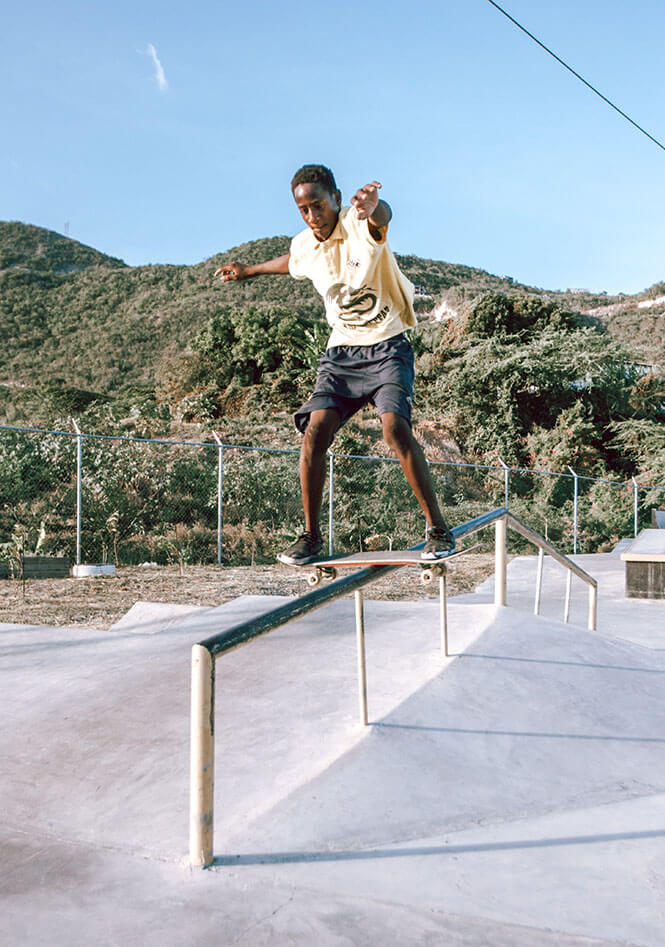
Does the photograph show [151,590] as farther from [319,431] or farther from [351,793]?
[351,793]

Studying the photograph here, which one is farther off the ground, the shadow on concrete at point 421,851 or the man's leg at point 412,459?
the man's leg at point 412,459

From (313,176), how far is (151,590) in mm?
Result: 6528

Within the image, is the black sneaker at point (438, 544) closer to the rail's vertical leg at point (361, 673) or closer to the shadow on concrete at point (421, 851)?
the rail's vertical leg at point (361, 673)

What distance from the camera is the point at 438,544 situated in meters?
3.48

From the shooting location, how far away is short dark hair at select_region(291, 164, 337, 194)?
3.47 meters

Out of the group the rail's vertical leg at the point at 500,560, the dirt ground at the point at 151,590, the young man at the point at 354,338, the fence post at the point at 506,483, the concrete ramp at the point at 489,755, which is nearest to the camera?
the concrete ramp at the point at 489,755

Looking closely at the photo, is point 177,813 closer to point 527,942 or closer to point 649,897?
point 527,942

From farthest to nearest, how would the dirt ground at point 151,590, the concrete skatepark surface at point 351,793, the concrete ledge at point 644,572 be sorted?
the concrete ledge at point 644,572
the dirt ground at point 151,590
the concrete skatepark surface at point 351,793

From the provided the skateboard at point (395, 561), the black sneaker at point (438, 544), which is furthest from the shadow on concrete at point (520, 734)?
the black sneaker at point (438, 544)

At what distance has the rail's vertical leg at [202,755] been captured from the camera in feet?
7.70

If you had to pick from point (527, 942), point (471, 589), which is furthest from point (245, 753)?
point (471, 589)

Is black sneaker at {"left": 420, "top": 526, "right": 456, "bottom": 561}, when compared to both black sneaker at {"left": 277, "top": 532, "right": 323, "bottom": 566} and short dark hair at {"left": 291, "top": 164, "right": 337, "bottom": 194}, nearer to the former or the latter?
black sneaker at {"left": 277, "top": 532, "right": 323, "bottom": 566}

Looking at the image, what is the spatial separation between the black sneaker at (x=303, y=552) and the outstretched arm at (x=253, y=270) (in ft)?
4.39

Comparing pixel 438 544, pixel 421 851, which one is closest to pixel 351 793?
pixel 421 851
